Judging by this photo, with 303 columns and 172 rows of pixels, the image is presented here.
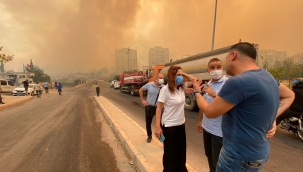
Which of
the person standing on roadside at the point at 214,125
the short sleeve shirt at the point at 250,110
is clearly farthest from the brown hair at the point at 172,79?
the short sleeve shirt at the point at 250,110

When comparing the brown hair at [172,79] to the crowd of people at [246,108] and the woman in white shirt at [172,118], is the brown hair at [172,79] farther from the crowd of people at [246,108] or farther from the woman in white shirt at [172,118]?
the crowd of people at [246,108]

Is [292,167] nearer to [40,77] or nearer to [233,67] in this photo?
[233,67]

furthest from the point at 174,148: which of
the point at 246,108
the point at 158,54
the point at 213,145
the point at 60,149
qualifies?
the point at 158,54

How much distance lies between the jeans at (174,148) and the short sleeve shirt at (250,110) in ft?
3.88

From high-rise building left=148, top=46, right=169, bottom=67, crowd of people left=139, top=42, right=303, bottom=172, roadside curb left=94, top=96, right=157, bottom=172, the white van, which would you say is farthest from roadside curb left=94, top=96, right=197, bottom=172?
high-rise building left=148, top=46, right=169, bottom=67

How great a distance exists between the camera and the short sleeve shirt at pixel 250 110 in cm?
116

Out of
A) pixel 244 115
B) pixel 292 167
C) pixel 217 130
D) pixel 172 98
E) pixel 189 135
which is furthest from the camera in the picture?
pixel 189 135

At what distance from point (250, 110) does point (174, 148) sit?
1502mm

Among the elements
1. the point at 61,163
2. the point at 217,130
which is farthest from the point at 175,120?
the point at 61,163

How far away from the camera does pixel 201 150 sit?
383cm

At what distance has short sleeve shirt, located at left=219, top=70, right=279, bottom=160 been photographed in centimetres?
116

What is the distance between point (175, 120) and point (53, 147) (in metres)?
3.49

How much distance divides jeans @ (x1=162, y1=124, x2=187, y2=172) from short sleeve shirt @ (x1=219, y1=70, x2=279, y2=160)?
118cm

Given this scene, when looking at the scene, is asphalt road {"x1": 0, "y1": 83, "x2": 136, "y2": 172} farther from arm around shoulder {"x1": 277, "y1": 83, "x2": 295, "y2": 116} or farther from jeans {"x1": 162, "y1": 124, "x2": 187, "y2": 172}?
arm around shoulder {"x1": 277, "y1": 83, "x2": 295, "y2": 116}
